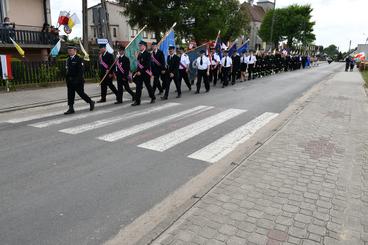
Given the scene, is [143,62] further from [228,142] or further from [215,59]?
[215,59]

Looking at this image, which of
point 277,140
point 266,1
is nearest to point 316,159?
point 277,140

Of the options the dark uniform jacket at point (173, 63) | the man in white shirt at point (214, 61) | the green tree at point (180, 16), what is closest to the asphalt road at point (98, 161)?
the dark uniform jacket at point (173, 63)

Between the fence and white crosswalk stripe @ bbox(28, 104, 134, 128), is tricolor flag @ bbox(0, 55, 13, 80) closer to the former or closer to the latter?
the fence

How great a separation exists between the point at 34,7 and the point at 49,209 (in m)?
22.2

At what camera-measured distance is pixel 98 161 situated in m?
5.25

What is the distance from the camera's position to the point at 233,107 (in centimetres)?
1027

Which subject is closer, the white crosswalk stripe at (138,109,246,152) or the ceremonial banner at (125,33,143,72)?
the white crosswalk stripe at (138,109,246,152)

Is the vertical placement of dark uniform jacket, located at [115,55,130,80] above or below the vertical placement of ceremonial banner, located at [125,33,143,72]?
below

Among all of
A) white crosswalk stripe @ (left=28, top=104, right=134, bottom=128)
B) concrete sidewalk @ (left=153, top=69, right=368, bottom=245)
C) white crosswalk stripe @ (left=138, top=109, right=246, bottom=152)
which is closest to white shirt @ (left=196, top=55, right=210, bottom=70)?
white crosswalk stripe @ (left=138, top=109, right=246, bottom=152)

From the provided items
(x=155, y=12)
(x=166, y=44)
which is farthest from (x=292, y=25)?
(x=166, y=44)

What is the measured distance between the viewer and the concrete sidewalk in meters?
3.25

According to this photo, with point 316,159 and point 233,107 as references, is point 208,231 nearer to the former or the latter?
point 316,159

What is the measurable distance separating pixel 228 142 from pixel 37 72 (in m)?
10.6

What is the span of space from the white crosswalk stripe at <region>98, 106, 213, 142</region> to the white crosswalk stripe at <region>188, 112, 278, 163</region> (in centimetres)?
173
